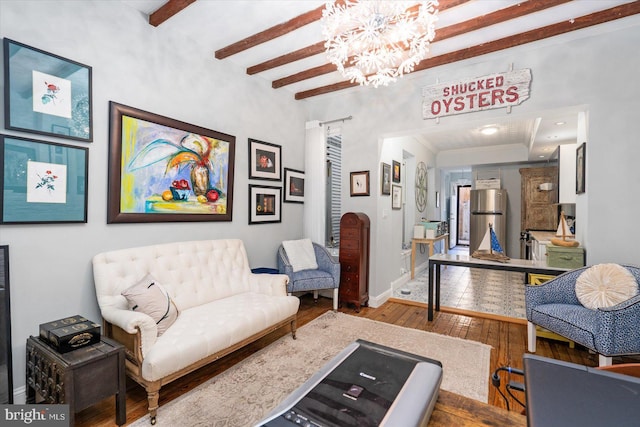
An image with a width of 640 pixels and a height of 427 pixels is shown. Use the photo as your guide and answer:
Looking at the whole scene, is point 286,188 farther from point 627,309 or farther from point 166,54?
point 627,309

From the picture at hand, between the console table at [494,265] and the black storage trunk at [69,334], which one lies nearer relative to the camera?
the black storage trunk at [69,334]

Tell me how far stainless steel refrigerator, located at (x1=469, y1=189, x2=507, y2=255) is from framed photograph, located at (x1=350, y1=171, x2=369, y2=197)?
159 inches

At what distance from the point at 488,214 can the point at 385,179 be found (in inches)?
154

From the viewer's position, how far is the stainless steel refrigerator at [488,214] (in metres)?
6.69

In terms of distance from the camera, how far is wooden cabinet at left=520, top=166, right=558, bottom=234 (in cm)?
588

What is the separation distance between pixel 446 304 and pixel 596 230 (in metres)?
1.89

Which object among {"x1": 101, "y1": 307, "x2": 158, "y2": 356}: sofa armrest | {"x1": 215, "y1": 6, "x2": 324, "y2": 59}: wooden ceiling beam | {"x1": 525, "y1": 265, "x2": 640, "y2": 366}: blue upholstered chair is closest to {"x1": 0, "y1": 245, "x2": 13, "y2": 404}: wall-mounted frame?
{"x1": 101, "y1": 307, "x2": 158, "y2": 356}: sofa armrest

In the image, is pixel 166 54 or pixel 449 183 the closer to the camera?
pixel 166 54

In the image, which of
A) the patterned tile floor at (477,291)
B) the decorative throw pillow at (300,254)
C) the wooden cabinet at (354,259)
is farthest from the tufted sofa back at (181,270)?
the patterned tile floor at (477,291)

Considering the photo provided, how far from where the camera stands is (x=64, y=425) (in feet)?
5.21

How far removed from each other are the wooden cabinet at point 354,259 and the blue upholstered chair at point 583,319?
1763mm

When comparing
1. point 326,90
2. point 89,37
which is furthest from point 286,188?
point 89,37

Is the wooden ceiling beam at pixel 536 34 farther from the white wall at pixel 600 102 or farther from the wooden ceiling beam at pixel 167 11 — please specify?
the wooden ceiling beam at pixel 167 11

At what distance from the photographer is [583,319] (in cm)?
226
